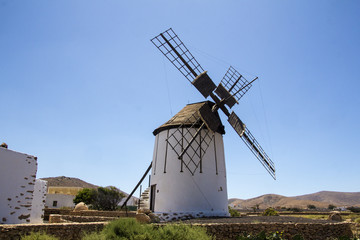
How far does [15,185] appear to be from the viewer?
898cm

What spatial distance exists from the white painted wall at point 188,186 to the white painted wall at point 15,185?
6.54 meters

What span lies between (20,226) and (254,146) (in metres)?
13.1

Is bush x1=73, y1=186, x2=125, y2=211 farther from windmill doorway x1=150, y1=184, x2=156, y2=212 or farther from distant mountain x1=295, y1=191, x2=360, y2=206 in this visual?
distant mountain x1=295, y1=191, x2=360, y2=206

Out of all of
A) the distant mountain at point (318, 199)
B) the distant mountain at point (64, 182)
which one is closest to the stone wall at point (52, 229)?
the distant mountain at point (64, 182)

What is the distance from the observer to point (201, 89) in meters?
14.7

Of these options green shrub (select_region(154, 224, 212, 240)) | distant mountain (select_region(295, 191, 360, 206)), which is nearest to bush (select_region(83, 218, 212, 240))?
green shrub (select_region(154, 224, 212, 240))

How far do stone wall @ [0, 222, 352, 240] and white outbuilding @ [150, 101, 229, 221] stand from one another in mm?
4743

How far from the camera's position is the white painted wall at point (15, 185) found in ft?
28.3

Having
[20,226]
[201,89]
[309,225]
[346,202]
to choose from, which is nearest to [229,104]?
[201,89]

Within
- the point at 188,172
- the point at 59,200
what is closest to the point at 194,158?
the point at 188,172

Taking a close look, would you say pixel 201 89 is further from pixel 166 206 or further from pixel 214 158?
pixel 166 206

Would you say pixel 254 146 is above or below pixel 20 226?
above

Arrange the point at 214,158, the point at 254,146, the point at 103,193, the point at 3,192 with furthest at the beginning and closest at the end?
the point at 103,193 → the point at 254,146 → the point at 214,158 → the point at 3,192

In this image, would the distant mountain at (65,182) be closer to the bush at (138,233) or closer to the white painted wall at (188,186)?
the white painted wall at (188,186)
